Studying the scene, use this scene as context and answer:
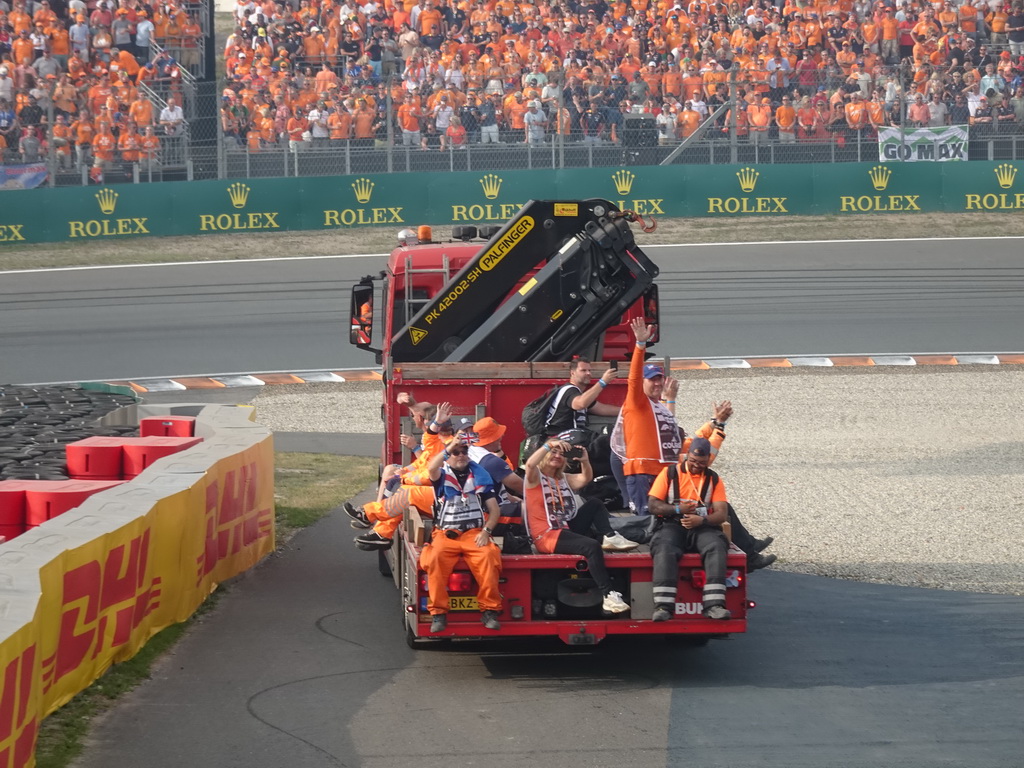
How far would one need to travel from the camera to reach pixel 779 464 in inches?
649

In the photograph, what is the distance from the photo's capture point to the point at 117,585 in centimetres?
860

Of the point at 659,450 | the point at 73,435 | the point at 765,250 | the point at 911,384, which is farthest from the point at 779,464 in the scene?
the point at 765,250

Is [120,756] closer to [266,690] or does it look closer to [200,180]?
[266,690]

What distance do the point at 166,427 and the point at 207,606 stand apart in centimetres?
280

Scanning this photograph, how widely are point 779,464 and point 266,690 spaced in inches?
363

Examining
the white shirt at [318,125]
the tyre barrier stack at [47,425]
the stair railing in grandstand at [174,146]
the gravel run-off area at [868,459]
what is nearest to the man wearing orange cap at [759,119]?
the gravel run-off area at [868,459]

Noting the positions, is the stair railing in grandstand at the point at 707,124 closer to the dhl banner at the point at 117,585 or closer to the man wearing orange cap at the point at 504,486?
the dhl banner at the point at 117,585

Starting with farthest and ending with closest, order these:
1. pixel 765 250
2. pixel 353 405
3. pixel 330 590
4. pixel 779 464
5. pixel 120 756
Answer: pixel 765 250
pixel 353 405
pixel 779 464
pixel 330 590
pixel 120 756

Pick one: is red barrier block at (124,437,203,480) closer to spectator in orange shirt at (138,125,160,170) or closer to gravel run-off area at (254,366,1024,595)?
gravel run-off area at (254,366,1024,595)

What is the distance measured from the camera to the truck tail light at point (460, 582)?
8609 mm

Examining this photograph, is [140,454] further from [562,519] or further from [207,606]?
[562,519]

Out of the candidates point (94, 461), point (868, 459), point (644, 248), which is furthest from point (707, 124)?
point (94, 461)

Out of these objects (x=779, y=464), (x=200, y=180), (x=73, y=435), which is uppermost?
(x=200, y=180)

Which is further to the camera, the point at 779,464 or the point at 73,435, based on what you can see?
the point at 779,464
